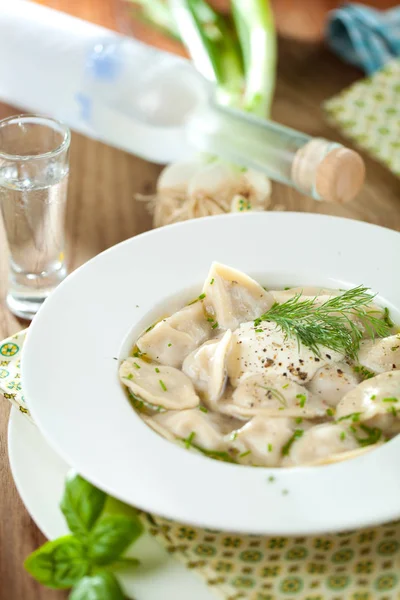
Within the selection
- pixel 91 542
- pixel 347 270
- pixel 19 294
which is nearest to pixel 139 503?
pixel 91 542

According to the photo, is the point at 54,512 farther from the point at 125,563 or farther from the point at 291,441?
the point at 291,441

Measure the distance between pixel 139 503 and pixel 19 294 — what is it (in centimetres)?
130

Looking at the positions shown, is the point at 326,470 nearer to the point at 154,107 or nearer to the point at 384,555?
the point at 384,555

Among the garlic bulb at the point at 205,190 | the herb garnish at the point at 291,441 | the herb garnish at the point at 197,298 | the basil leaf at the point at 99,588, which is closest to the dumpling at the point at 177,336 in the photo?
the herb garnish at the point at 197,298

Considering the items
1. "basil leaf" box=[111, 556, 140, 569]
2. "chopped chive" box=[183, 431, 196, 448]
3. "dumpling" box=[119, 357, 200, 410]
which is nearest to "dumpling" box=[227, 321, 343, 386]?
"dumpling" box=[119, 357, 200, 410]

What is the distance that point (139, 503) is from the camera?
174cm

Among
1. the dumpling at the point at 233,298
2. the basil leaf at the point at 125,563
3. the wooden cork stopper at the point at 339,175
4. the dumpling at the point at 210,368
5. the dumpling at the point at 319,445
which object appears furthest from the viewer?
the wooden cork stopper at the point at 339,175

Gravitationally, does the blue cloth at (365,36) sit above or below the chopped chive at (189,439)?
below

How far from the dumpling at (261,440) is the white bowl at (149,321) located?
0.42ft

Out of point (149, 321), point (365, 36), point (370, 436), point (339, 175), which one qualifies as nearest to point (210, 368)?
point (149, 321)

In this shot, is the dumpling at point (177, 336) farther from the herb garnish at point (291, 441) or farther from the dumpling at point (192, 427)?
the herb garnish at point (291, 441)

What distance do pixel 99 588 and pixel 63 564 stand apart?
0.13 metres

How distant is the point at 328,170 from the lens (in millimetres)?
2963

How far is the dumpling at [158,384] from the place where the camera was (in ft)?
6.97
